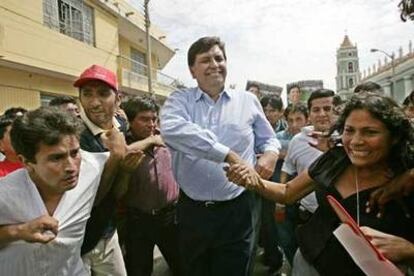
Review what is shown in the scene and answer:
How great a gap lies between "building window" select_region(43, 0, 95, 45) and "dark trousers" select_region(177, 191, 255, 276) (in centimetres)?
1169

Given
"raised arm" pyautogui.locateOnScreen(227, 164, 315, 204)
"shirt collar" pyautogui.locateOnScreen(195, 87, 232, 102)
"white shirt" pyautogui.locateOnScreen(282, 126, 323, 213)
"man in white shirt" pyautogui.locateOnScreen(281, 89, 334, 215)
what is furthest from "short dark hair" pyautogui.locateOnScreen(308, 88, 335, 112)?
"raised arm" pyautogui.locateOnScreen(227, 164, 315, 204)

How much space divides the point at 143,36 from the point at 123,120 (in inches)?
663

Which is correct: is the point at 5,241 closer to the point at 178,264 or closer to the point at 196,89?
the point at 196,89

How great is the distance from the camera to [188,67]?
249 cm

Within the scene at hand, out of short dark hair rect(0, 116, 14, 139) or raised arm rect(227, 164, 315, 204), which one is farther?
short dark hair rect(0, 116, 14, 139)

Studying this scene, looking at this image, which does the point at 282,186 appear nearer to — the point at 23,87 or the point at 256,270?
the point at 256,270

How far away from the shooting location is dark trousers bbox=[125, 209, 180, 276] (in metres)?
3.32

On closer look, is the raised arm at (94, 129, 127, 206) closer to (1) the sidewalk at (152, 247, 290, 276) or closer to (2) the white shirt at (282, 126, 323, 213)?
(2) the white shirt at (282, 126, 323, 213)

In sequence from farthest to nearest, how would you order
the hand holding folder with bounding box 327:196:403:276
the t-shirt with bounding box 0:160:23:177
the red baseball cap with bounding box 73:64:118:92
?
the t-shirt with bounding box 0:160:23:177, the red baseball cap with bounding box 73:64:118:92, the hand holding folder with bounding box 327:196:403:276

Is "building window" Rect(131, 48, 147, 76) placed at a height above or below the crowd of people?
above

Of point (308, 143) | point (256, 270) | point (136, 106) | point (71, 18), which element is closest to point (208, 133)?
point (308, 143)

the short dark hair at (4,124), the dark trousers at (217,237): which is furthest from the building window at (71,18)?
the dark trousers at (217,237)

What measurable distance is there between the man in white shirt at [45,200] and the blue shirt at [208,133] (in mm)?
580

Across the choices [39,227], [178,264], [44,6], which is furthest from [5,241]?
[44,6]
